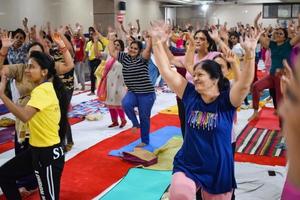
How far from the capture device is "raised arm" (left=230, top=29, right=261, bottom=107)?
239 cm

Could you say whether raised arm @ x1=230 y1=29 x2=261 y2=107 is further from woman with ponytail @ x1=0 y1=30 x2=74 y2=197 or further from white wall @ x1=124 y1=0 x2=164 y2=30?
white wall @ x1=124 y1=0 x2=164 y2=30

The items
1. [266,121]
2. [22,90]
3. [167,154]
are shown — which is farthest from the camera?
[266,121]

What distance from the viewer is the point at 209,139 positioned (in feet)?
8.14

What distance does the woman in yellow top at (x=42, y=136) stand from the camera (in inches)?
105

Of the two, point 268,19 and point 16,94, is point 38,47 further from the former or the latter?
point 268,19

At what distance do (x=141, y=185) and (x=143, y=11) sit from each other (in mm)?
19038

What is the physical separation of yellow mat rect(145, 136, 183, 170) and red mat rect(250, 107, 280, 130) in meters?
1.71

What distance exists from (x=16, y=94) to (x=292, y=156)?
3.21 metres

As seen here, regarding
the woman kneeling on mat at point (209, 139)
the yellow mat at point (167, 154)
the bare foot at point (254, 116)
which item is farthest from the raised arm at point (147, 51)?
the bare foot at point (254, 116)

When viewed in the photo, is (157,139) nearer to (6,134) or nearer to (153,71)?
(6,134)

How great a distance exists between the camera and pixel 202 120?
2.49 meters

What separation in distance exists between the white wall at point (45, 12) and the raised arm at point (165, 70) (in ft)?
32.9

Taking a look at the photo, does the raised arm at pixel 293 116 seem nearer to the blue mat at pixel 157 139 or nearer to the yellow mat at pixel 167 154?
the yellow mat at pixel 167 154

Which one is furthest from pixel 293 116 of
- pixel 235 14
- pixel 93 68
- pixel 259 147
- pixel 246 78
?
pixel 235 14
